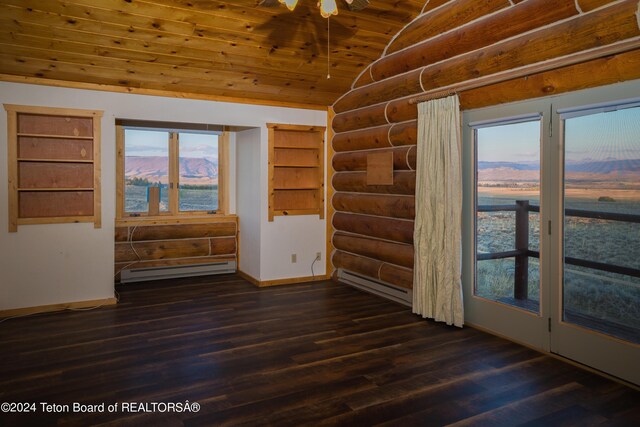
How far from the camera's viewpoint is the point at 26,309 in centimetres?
495

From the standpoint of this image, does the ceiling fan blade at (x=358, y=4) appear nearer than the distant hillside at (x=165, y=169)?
Yes

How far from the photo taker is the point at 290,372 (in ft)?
11.3

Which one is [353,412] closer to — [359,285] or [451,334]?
[451,334]

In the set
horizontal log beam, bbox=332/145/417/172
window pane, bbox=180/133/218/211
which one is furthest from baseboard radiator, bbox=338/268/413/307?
window pane, bbox=180/133/218/211

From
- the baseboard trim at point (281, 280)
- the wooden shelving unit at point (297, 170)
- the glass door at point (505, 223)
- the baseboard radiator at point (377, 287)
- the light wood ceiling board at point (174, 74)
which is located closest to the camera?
the glass door at point (505, 223)

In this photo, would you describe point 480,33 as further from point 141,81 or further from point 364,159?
point 141,81

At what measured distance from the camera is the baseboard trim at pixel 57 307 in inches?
192

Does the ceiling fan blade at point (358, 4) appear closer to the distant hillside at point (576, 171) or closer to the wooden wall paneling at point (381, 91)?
the wooden wall paneling at point (381, 91)

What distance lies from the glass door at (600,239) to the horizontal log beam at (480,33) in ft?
2.49

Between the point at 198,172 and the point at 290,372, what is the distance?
4.45 m

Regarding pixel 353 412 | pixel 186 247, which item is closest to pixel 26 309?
pixel 186 247

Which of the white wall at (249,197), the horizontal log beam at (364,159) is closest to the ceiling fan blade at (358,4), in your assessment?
the horizontal log beam at (364,159)

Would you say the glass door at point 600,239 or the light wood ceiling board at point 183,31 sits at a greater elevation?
the light wood ceiling board at point 183,31

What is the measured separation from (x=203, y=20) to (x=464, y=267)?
11.5 ft
